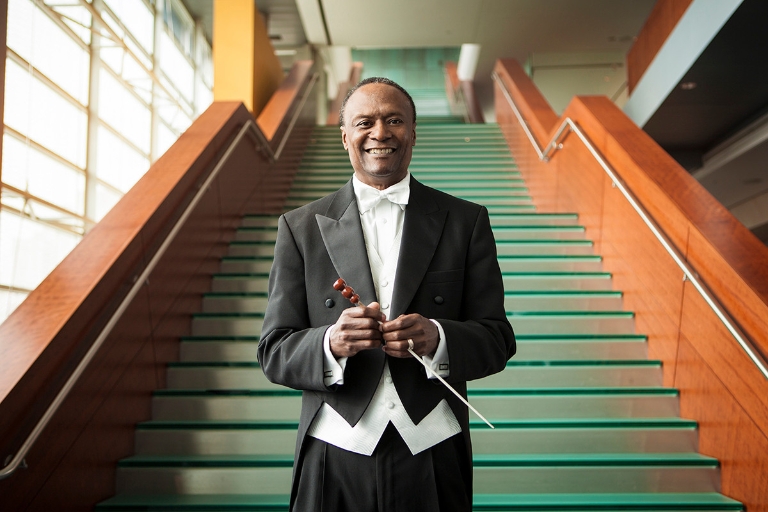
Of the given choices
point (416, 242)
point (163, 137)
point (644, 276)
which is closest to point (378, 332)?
point (416, 242)

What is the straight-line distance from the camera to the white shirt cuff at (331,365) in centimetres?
143

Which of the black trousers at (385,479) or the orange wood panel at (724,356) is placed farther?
the orange wood panel at (724,356)

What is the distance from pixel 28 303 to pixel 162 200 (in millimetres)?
1332

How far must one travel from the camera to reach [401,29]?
13000 millimetres

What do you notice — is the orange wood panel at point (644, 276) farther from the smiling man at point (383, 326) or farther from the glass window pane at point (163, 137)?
the glass window pane at point (163, 137)

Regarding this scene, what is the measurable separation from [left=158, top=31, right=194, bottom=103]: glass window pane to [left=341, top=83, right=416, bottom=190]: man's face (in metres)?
11.3

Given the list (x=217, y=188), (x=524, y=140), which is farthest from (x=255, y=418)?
(x=524, y=140)

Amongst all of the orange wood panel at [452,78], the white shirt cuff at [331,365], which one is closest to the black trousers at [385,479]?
the white shirt cuff at [331,365]

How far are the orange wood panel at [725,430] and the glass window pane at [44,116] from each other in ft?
19.6

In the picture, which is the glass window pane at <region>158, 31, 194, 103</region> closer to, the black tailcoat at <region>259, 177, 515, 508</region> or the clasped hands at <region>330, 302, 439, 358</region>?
the black tailcoat at <region>259, 177, 515, 508</region>

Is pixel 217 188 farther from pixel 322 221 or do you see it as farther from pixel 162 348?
pixel 322 221

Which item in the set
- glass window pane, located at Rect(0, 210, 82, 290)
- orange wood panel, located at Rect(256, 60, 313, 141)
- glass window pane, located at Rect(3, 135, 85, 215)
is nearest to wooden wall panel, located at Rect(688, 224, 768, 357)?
orange wood panel, located at Rect(256, 60, 313, 141)

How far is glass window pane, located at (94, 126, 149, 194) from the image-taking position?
978 centimetres

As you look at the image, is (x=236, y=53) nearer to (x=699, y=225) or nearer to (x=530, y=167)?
(x=530, y=167)
